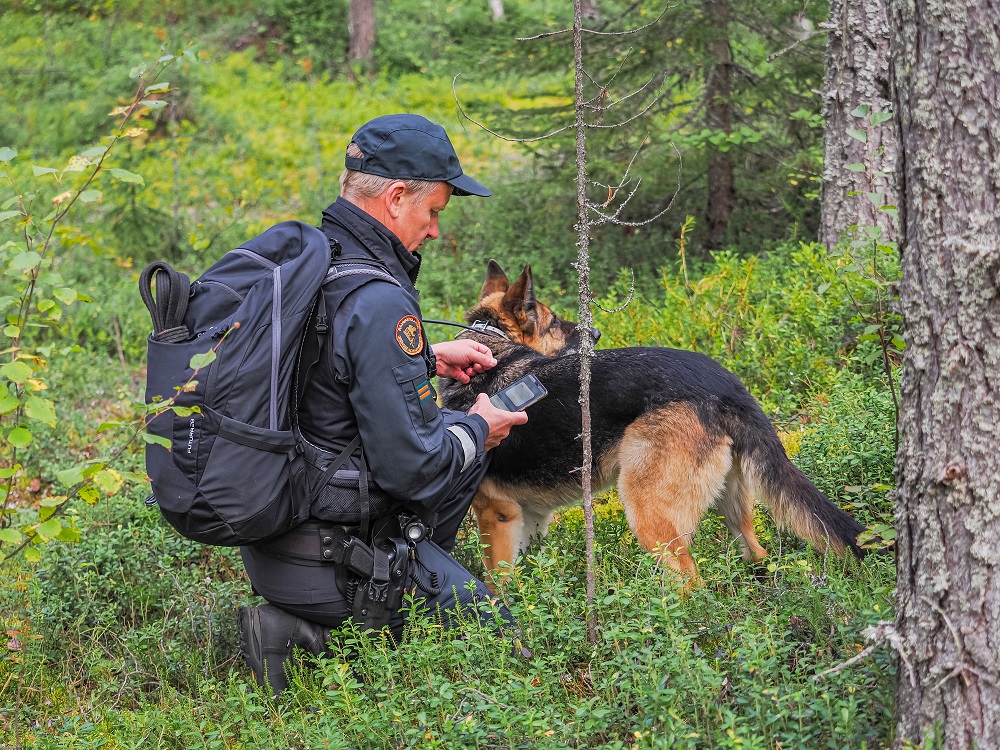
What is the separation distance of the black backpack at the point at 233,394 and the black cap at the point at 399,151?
1.33 ft

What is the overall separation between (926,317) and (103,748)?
2.91 m

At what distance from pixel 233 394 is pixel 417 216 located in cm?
102

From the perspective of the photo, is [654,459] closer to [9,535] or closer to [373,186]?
[373,186]

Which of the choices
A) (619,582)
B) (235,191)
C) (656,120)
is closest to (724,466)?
(619,582)

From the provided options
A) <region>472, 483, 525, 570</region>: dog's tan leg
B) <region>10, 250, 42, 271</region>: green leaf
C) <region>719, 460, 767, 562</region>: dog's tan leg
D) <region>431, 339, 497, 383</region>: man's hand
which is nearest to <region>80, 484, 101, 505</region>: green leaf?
<region>10, 250, 42, 271</region>: green leaf

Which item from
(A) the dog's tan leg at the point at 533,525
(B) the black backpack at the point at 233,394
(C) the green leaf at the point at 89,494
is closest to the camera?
(C) the green leaf at the point at 89,494

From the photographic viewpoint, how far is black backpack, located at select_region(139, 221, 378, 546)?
296 cm

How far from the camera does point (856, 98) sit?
589cm

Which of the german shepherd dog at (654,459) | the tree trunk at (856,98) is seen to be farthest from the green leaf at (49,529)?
the tree trunk at (856,98)

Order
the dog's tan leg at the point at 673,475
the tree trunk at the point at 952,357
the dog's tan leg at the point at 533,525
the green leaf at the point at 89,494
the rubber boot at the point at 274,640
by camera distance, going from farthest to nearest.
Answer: the dog's tan leg at the point at 533,525, the dog's tan leg at the point at 673,475, the rubber boot at the point at 274,640, the green leaf at the point at 89,494, the tree trunk at the point at 952,357

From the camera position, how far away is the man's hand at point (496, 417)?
12.0ft

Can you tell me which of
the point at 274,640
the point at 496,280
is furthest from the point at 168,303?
the point at 496,280

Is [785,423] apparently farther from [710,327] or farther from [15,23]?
[15,23]

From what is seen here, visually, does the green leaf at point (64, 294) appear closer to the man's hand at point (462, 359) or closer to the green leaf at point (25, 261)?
the green leaf at point (25, 261)
